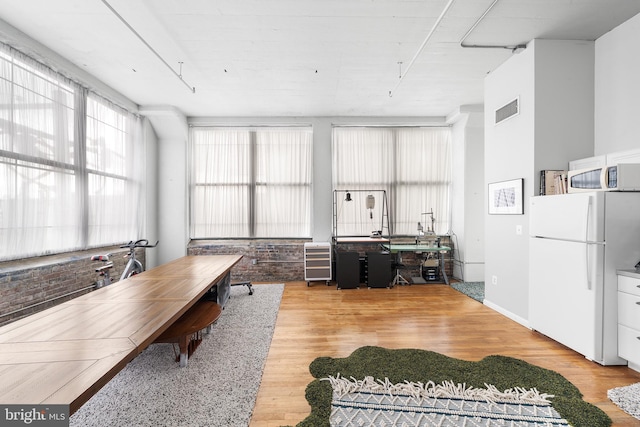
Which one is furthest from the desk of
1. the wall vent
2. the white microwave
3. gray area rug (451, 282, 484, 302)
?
the white microwave

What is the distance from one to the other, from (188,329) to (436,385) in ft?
6.85

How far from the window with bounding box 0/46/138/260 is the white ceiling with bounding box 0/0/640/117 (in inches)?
18.5

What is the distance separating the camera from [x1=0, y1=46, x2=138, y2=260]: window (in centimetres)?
299

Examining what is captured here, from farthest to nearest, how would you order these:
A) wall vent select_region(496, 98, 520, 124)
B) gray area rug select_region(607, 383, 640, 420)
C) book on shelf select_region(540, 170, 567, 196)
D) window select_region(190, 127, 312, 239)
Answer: window select_region(190, 127, 312, 239), wall vent select_region(496, 98, 520, 124), book on shelf select_region(540, 170, 567, 196), gray area rug select_region(607, 383, 640, 420)

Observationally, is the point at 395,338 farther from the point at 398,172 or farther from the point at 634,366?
the point at 398,172

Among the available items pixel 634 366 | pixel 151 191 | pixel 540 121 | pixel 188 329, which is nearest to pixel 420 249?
pixel 540 121

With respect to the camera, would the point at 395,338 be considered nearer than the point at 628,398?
No

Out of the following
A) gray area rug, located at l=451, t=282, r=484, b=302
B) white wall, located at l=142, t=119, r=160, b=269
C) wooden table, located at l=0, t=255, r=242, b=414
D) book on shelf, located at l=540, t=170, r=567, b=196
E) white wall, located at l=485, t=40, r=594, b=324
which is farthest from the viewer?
white wall, located at l=142, t=119, r=160, b=269

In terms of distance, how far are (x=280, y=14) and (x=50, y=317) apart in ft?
10.4

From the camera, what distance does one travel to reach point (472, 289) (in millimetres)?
5016

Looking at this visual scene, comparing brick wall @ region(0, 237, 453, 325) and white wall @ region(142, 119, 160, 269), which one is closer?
Answer: brick wall @ region(0, 237, 453, 325)

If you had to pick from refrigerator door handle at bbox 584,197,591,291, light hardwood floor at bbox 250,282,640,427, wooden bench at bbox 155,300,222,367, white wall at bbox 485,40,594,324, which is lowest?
light hardwood floor at bbox 250,282,640,427

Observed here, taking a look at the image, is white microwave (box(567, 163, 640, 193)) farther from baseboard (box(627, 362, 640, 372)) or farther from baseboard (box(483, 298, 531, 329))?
baseboard (box(483, 298, 531, 329))

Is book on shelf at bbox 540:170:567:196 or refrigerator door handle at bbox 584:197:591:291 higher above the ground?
book on shelf at bbox 540:170:567:196
